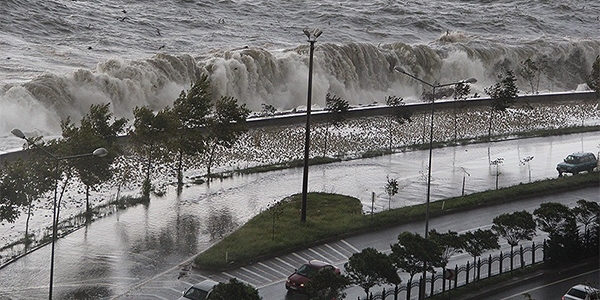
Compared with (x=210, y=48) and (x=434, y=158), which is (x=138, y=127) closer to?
(x=434, y=158)

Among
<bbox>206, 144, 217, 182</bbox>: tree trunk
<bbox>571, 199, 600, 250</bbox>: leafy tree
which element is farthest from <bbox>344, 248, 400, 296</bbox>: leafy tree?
<bbox>206, 144, 217, 182</bbox>: tree trunk

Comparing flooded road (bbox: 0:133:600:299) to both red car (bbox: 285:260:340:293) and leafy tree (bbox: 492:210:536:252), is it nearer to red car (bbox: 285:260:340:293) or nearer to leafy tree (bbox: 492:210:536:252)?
red car (bbox: 285:260:340:293)

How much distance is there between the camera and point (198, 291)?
26.8 m

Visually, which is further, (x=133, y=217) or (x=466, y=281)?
(x=133, y=217)

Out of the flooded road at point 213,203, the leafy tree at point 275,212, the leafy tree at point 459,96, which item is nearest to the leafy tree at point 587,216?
the flooded road at point 213,203

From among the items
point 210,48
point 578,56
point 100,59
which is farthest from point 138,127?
point 578,56

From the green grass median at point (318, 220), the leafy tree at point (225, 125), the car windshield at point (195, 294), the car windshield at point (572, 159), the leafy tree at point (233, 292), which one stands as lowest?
the green grass median at point (318, 220)

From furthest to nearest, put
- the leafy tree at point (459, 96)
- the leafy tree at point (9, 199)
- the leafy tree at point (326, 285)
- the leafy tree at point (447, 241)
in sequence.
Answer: the leafy tree at point (459, 96) → the leafy tree at point (9, 199) → the leafy tree at point (447, 241) → the leafy tree at point (326, 285)

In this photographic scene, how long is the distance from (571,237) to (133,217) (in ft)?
Result: 57.0

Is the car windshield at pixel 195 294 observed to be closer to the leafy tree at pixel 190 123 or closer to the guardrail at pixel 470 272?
the guardrail at pixel 470 272

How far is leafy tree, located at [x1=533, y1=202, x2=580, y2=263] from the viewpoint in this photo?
103 feet

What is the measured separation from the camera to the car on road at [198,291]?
2653 centimetres

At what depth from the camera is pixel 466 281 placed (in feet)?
96.7

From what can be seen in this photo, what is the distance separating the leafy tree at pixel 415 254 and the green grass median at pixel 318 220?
6267 mm
